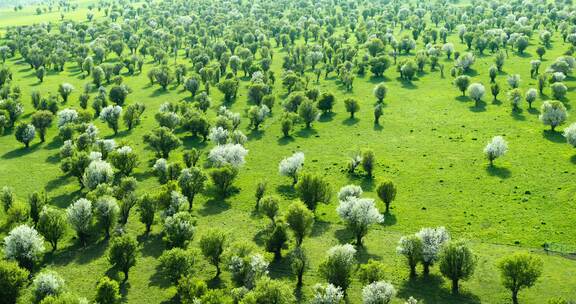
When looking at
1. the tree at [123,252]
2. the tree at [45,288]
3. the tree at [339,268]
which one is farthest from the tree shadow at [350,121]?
the tree at [45,288]

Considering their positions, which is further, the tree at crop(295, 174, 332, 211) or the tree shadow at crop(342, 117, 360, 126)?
the tree shadow at crop(342, 117, 360, 126)

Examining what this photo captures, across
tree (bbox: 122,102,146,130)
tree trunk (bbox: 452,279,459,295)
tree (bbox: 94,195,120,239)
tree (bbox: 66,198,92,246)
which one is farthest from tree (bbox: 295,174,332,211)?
tree (bbox: 122,102,146,130)

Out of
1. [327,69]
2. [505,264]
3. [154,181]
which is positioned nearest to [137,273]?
[154,181]

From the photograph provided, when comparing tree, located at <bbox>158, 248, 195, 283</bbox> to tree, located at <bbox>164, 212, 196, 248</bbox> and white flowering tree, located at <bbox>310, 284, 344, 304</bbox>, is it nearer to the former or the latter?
tree, located at <bbox>164, 212, 196, 248</bbox>

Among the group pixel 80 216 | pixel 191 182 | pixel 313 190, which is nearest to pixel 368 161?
pixel 313 190

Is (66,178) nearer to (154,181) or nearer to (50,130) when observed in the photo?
(154,181)

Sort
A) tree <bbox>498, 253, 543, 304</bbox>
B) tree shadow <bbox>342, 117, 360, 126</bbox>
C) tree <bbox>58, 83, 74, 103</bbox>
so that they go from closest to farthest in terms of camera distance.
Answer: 1. tree <bbox>498, 253, 543, 304</bbox>
2. tree shadow <bbox>342, 117, 360, 126</bbox>
3. tree <bbox>58, 83, 74, 103</bbox>

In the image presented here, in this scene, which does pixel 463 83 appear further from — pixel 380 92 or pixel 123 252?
pixel 123 252
